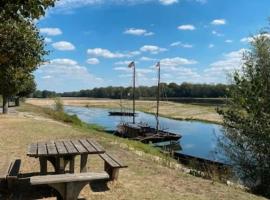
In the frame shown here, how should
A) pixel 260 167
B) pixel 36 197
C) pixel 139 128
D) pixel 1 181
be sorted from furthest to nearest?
pixel 139 128 < pixel 260 167 < pixel 1 181 < pixel 36 197

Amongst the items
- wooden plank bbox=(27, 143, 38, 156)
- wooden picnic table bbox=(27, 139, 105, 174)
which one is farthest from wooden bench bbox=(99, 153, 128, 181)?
wooden plank bbox=(27, 143, 38, 156)

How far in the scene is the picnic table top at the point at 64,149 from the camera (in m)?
8.41

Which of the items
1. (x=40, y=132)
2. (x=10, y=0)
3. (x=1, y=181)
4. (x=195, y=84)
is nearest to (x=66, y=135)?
(x=40, y=132)

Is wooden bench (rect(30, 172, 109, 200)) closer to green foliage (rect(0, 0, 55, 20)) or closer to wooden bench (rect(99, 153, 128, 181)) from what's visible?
wooden bench (rect(99, 153, 128, 181))

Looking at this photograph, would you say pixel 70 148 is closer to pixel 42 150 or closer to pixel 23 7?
pixel 42 150

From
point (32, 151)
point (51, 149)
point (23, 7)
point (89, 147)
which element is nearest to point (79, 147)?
point (89, 147)

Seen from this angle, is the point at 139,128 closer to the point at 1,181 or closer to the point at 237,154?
the point at 237,154

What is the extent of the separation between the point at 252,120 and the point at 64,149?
7524 millimetres

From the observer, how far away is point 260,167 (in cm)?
1394

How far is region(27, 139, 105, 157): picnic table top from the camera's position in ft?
27.6

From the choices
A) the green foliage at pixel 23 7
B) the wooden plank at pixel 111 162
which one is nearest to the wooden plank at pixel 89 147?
the wooden plank at pixel 111 162

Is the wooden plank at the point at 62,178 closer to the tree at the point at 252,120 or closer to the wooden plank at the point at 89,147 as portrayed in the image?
the wooden plank at the point at 89,147

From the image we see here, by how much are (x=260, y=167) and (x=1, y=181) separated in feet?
28.0

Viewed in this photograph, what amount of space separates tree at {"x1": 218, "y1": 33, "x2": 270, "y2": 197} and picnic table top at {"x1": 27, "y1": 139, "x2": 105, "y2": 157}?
20.6 feet
